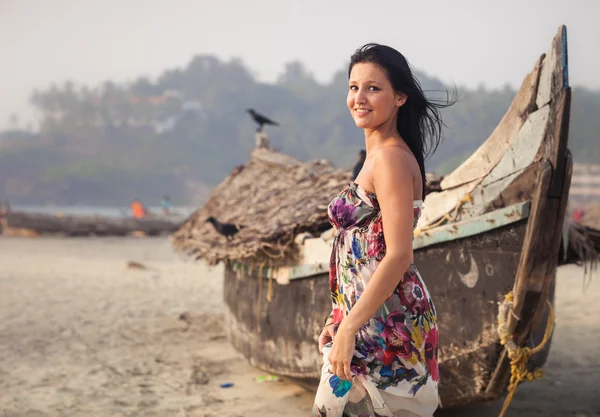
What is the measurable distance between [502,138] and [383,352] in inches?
85.4

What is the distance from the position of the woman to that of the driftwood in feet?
70.6

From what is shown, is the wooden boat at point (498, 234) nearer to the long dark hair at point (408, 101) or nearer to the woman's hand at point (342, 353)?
the long dark hair at point (408, 101)

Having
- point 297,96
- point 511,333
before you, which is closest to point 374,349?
point 511,333

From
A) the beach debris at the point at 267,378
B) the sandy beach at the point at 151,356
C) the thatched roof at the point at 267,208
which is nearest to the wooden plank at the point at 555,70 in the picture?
the thatched roof at the point at 267,208

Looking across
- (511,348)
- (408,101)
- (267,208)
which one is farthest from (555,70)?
(267,208)

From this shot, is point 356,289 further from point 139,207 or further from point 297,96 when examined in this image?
point 297,96

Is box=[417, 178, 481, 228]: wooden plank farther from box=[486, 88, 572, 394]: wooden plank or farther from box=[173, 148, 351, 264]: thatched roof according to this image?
box=[173, 148, 351, 264]: thatched roof


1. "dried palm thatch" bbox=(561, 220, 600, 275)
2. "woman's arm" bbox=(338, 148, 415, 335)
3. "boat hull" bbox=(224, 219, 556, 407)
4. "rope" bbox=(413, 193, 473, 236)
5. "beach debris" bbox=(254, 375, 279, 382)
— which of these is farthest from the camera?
"beach debris" bbox=(254, 375, 279, 382)

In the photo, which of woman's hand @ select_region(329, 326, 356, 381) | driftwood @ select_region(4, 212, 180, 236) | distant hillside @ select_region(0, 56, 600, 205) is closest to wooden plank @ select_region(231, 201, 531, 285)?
woman's hand @ select_region(329, 326, 356, 381)

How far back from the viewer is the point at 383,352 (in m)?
2.10

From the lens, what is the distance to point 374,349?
6.91 feet

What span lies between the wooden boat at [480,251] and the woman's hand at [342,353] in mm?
1630

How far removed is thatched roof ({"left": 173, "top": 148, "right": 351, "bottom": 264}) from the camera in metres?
5.05

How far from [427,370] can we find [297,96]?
106 metres
